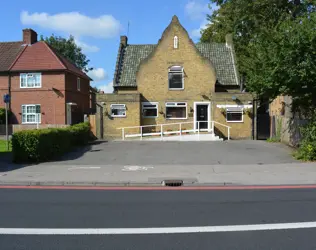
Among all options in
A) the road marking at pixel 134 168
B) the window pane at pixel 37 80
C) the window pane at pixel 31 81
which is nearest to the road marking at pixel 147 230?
the road marking at pixel 134 168

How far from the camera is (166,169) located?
12.9 metres

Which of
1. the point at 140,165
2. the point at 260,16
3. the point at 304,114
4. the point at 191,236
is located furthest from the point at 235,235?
the point at 260,16

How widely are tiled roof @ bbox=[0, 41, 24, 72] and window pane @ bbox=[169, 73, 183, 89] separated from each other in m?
15.4

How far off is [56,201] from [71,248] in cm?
338

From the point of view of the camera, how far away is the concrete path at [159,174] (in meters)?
10.7

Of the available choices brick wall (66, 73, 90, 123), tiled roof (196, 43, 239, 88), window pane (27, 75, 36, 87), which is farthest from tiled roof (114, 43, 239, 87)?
window pane (27, 75, 36, 87)

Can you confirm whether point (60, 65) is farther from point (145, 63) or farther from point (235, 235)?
point (235, 235)

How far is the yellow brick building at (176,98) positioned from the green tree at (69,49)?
32.9 metres

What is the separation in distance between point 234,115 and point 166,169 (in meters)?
15.5

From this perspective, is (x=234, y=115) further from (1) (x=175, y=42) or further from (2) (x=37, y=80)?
(2) (x=37, y=80)

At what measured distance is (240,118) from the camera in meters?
27.2

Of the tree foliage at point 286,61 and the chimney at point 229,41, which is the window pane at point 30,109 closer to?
the chimney at point 229,41

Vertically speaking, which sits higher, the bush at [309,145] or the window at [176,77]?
the window at [176,77]

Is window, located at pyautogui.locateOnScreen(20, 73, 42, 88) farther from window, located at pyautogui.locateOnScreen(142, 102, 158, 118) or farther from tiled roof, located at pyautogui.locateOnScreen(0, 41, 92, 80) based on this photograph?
window, located at pyautogui.locateOnScreen(142, 102, 158, 118)
